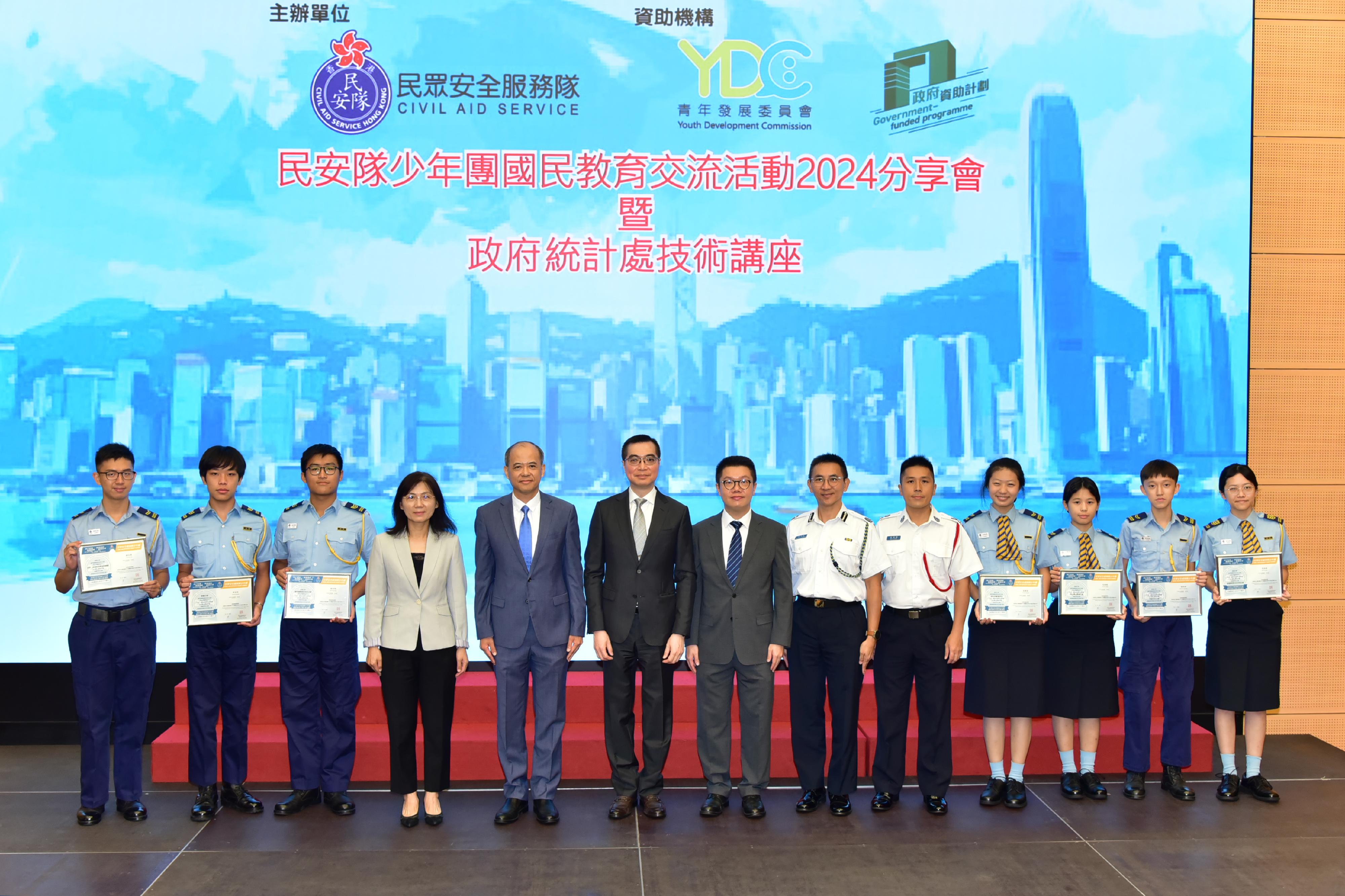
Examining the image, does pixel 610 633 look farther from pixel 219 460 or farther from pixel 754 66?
pixel 754 66

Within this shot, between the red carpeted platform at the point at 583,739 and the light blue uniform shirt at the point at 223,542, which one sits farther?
the red carpeted platform at the point at 583,739

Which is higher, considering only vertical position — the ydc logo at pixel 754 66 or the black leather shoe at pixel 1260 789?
the ydc logo at pixel 754 66

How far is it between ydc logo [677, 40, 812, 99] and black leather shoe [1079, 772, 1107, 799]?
352 cm

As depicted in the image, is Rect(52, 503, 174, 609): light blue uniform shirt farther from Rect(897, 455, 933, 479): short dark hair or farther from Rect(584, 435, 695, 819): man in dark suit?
Rect(897, 455, 933, 479): short dark hair

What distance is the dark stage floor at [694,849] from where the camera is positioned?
3199 millimetres

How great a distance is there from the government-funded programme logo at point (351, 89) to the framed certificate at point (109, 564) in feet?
7.72

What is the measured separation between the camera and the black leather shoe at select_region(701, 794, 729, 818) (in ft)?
12.3

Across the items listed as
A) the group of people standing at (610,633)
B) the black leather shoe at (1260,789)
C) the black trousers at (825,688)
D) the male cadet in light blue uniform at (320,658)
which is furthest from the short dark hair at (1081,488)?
the male cadet in light blue uniform at (320,658)

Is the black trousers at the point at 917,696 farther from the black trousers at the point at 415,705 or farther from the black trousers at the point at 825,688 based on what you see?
the black trousers at the point at 415,705

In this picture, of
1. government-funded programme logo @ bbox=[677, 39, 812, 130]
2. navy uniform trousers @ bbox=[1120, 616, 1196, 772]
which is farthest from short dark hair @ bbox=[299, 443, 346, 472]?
navy uniform trousers @ bbox=[1120, 616, 1196, 772]

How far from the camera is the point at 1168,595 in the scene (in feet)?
13.1

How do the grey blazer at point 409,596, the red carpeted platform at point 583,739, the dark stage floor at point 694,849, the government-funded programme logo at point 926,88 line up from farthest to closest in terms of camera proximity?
the government-funded programme logo at point 926,88 → the red carpeted platform at point 583,739 → the grey blazer at point 409,596 → the dark stage floor at point 694,849

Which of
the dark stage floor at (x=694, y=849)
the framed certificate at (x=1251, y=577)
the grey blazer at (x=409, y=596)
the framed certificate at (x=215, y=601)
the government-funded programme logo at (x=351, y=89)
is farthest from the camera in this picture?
the government-funded programme logo at (x=351, y=89)

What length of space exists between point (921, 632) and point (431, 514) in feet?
6.51
